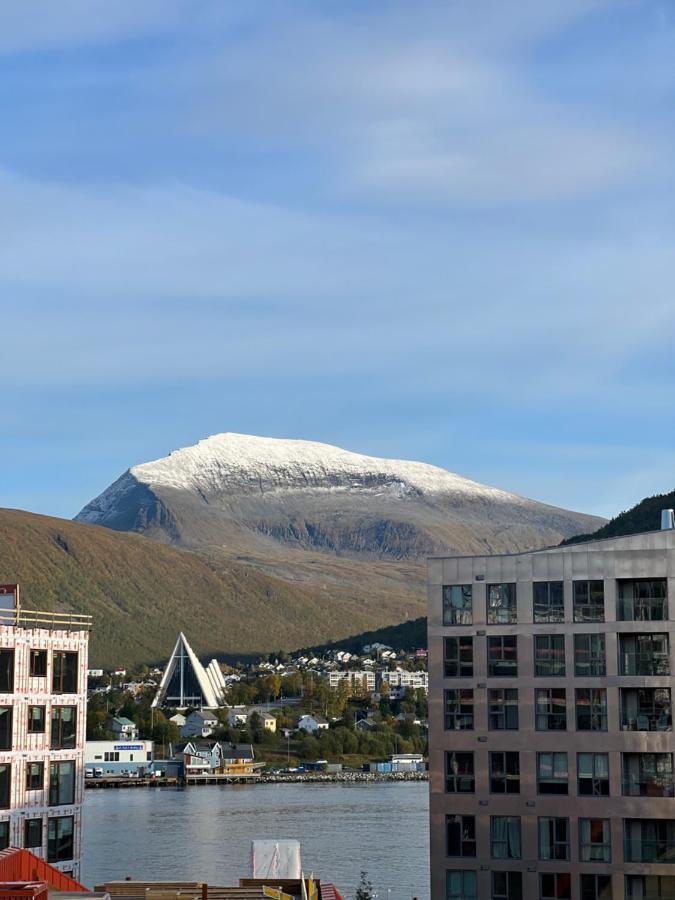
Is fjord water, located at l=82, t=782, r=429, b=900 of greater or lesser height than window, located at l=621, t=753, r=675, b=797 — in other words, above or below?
below

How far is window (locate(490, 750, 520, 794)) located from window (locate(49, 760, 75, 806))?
16031mm

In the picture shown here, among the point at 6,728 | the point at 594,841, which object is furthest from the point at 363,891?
the point at 6,728

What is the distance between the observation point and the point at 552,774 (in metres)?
55.8

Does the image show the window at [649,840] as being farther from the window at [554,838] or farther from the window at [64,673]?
the window at [64,673]

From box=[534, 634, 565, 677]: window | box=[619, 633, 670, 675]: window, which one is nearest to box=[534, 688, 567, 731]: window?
box=[534, 634, 565, 677]: window

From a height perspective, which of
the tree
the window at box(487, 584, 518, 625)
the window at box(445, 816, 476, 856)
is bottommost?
the tree

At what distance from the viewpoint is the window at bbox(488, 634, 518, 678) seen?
57188mm

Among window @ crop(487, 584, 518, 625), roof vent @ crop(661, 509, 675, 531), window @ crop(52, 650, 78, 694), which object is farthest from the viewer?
roof vent @ crop(661, 509, 675, 531)

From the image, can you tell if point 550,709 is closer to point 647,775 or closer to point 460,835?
point 647,775

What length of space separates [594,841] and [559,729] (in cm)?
430

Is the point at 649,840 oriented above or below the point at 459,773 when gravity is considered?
below

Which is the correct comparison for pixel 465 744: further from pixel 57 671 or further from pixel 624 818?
pixel 57 671

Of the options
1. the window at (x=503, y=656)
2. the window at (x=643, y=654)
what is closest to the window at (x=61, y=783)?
the window at (x=503, y=656)

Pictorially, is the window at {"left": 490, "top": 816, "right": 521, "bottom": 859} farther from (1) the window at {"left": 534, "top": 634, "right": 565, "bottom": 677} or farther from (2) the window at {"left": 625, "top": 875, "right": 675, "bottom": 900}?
(1) the window at {"left": 534, "top": 634, "right": 565, "bottom": 677}
